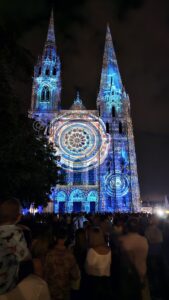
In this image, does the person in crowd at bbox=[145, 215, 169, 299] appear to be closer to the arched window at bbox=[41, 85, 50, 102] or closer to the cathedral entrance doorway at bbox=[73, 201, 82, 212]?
the cathedral entrance doorway at bbox=[73, 201, 82, 212]

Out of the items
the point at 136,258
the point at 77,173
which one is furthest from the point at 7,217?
the point at 77,173

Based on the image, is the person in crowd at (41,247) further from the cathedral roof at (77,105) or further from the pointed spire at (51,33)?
the pointed spire at (51,33)

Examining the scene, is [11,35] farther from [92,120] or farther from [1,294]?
[92,120]

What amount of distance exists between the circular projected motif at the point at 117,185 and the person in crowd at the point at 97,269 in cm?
3600

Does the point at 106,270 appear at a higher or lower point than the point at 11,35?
lower

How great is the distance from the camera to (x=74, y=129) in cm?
4369

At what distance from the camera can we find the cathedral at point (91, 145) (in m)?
39.7

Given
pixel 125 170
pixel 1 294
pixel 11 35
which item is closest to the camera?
pixel 1 294

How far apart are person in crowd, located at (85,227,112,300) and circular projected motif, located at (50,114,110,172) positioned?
3748cm

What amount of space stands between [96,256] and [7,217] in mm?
1665

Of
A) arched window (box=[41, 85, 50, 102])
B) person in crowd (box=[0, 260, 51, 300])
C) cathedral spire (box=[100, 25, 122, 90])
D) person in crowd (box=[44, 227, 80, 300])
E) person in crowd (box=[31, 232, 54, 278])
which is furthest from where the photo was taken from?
cathedral spire (box=[100, 25, 122, 90])

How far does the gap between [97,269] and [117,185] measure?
3661 centimetres

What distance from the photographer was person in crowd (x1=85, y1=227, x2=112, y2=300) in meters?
3.67

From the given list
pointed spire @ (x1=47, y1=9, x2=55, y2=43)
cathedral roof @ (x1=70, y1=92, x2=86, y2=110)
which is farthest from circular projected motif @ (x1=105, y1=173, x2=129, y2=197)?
pointed spire @ (x1=47, y1=9, x2=55, y2=43)
